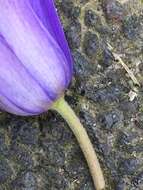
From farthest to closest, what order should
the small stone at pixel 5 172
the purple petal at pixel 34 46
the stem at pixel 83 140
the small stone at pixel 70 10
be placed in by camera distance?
the small stone at pixel 70 10 < the small stone at pixel 5 172 < the stem at pixel 83 140 < the purple petal at pixel 34 46

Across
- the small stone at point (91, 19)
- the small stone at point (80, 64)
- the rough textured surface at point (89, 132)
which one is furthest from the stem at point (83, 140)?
the small stone at point (91, 19)

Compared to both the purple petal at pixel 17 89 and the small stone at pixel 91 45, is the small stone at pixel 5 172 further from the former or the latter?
the small stone at pixel 91 45

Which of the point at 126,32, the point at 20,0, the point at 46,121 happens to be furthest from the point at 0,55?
the point at 126,32

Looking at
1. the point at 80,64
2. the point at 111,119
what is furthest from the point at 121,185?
the point at 80,64

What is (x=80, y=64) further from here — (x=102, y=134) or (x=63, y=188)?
(x=63, y=188)

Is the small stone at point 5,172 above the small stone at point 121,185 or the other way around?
above

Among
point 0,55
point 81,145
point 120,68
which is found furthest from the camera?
point 120,68

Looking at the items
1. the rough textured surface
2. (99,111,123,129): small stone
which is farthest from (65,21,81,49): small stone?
(99,111,123,129): small stone
